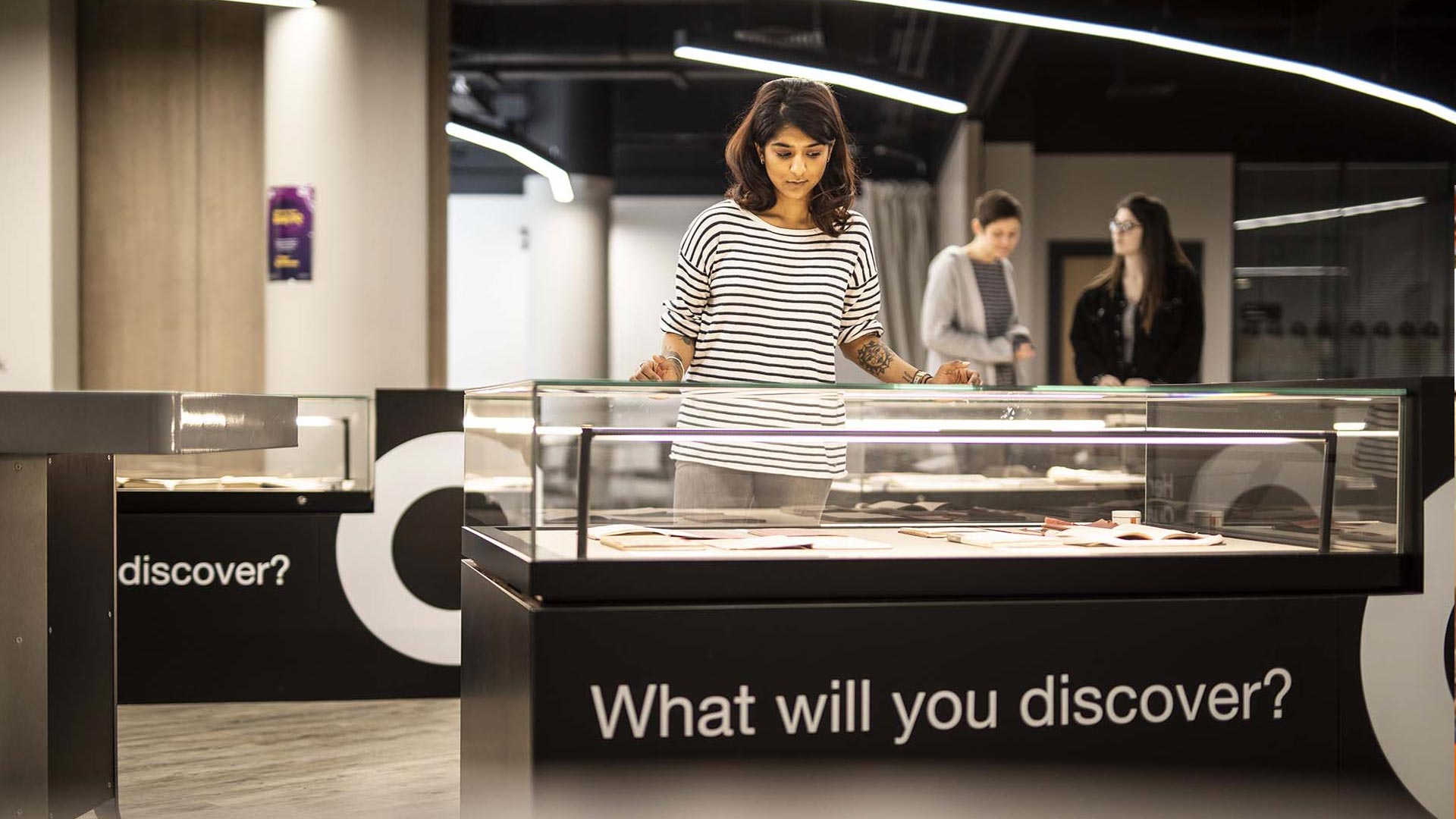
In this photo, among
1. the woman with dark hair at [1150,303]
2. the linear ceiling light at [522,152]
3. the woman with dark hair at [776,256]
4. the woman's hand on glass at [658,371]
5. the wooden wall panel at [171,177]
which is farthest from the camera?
the linear ceiling light at [522,152]

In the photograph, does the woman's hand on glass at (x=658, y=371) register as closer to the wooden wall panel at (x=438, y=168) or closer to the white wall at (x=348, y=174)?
the white wall at (x=348, y=174)

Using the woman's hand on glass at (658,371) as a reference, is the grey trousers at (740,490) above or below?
below

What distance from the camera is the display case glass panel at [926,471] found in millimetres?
1789

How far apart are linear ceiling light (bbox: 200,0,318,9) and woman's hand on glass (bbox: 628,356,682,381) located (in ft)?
11.3

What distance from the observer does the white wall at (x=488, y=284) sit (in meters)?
12.6

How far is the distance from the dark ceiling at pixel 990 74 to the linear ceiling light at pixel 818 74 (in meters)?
0.06

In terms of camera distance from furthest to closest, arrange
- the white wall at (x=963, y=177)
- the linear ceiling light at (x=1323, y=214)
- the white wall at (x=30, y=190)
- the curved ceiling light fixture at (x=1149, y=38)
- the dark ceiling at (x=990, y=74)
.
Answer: the linear ceiling light at (x=1323, y=214) < the white wall at (x=963, y=177) < the dark ceiling at (x=990, y=74) < the curved ceiling light fixture at (x=1149, y=38) < the white wall at (x=30, y=190)

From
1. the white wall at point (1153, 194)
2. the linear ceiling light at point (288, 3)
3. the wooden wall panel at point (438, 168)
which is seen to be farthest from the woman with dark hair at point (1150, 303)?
the white wall at point (1153, 194)

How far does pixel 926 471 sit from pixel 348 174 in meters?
3.67

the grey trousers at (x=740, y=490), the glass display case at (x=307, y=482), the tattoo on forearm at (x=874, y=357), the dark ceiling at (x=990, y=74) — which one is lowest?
the glass display case at (x=307, y=482)

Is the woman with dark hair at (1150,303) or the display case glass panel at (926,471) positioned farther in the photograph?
the woman with dark hair at (1150,303)

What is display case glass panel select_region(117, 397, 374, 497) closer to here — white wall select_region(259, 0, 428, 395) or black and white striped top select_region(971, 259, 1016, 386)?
white wall select_region(259, 0, 428, 395)

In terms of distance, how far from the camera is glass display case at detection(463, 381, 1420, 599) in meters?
1.77

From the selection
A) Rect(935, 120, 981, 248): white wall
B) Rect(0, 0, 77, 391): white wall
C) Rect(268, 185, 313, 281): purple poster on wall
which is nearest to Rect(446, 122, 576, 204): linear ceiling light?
Rect(268, 185, 313, 281): purple poster on wall
